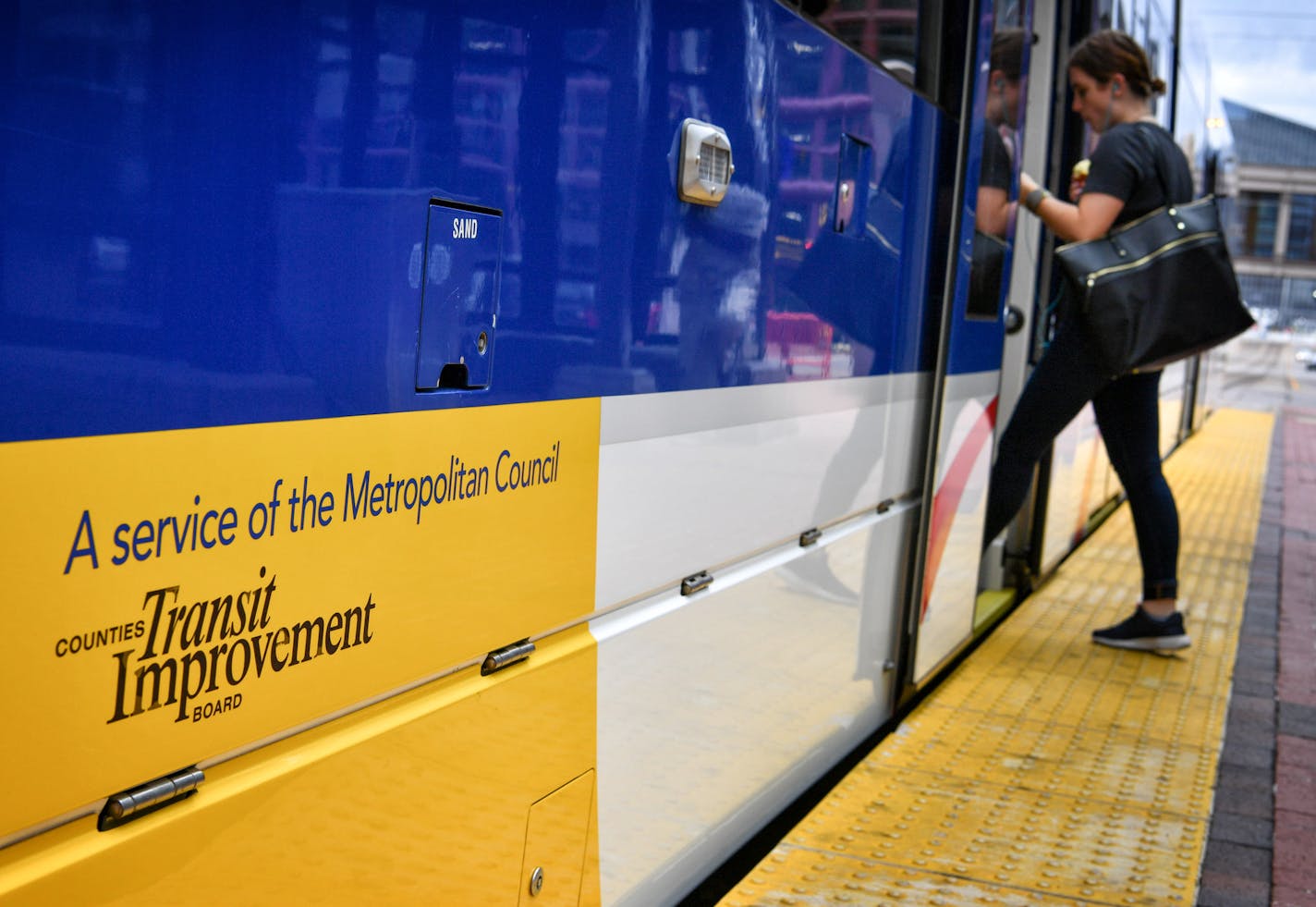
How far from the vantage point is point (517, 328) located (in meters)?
1.55

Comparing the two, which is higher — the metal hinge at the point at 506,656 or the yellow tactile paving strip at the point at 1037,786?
the metal hinge at the point at 506,656

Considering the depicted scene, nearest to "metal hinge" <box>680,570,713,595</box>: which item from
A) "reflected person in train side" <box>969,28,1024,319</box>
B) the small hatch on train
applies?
the small hatch on train

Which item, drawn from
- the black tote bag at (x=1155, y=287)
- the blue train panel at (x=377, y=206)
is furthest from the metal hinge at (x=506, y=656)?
the black tote bag at (x=1155, y=287)

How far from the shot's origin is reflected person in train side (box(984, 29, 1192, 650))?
3.89m

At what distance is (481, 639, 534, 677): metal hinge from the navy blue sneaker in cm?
310

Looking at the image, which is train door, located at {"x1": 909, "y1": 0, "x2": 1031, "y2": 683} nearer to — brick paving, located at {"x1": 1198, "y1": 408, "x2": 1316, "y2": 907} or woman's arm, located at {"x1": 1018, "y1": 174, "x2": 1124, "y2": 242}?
woman's arm, located at {"x1": 1018, "y1": 174, "x2": 1124, "y2": 242}

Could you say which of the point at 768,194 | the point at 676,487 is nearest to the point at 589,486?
the point at 676,487

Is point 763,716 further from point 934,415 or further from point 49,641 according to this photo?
point 49,641

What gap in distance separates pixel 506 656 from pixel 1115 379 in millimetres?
3090

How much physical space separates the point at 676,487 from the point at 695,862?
739mm

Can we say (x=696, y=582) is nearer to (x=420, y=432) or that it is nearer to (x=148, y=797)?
(x=420, y=432)

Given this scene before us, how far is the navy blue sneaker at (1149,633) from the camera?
13.8 feet

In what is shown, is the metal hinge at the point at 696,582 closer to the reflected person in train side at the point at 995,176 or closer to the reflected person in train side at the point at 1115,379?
the reflected person in train side at the point at 995,176

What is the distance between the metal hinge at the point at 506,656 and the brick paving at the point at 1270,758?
1624mm
